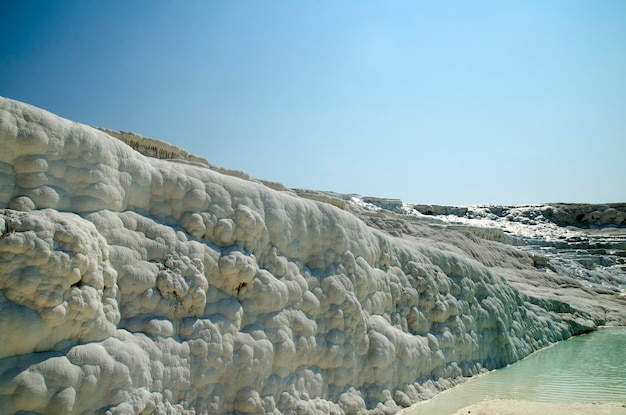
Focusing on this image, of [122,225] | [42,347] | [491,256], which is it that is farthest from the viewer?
[491,256]

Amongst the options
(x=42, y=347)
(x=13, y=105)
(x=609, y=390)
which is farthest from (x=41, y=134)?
(x=609, y=390)

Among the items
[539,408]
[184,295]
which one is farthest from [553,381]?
[184,295]

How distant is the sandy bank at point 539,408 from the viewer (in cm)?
561

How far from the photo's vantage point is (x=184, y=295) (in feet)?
13.9

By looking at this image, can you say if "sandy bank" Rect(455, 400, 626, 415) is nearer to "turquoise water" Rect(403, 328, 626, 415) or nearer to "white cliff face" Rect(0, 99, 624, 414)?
"turquoise water" Rect(403, 328, 626, 415)

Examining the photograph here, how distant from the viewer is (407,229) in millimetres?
15234

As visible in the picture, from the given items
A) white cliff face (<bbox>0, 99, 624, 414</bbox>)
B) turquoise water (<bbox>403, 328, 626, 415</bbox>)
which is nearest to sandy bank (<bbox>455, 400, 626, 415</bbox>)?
turquoise water (<bbox>403, 328, 626, 415</bbox>)

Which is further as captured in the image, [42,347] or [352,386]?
[352,386]

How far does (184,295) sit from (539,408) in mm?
4542

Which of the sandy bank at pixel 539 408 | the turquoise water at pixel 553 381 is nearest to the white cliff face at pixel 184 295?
the turquoise water at pixel 553 381

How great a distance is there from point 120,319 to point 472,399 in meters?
4.91

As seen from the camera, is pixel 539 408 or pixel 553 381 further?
pixel 553 381

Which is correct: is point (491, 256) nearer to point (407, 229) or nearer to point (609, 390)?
point (407, 229)

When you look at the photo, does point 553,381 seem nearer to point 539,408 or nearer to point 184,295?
point 539,408
